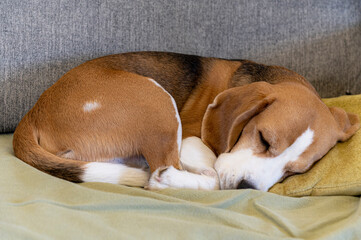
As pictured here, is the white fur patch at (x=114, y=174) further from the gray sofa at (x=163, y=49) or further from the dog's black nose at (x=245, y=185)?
the dog's black nose at (x=245, y=185)

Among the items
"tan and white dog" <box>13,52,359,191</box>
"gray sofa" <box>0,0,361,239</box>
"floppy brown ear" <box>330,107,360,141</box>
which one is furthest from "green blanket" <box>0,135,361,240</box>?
"floppy brown ear" <box>330,107,360,141</box>

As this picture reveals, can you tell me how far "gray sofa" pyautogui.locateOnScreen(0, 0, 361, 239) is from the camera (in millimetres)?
1476

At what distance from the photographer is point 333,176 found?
1812 mm

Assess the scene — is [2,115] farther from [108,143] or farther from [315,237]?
[315,237]

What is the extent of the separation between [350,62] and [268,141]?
61.7 inches

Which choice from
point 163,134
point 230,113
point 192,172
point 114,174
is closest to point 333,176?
point 230,113

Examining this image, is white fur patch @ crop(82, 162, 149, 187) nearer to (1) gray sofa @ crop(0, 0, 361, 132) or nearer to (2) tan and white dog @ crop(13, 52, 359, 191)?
(2) tan and white dog @ crop(13, 52, 359, 191)

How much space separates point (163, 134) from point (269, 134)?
0.53 metres

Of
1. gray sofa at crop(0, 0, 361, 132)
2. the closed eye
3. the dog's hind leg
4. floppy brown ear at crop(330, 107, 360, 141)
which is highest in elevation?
gray sofa at crop(0, 0, 361, 132)

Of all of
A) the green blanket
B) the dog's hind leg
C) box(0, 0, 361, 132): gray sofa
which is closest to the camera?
the green blanket

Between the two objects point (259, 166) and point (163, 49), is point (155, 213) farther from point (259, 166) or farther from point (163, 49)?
point (163, 49)

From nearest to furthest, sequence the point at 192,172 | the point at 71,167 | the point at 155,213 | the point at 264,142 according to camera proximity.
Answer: the point at 155,213
the point at 71,167
the point at 264,142
the point at 192,172

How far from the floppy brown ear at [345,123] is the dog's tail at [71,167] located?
106 cm

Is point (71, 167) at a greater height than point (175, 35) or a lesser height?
lesser
